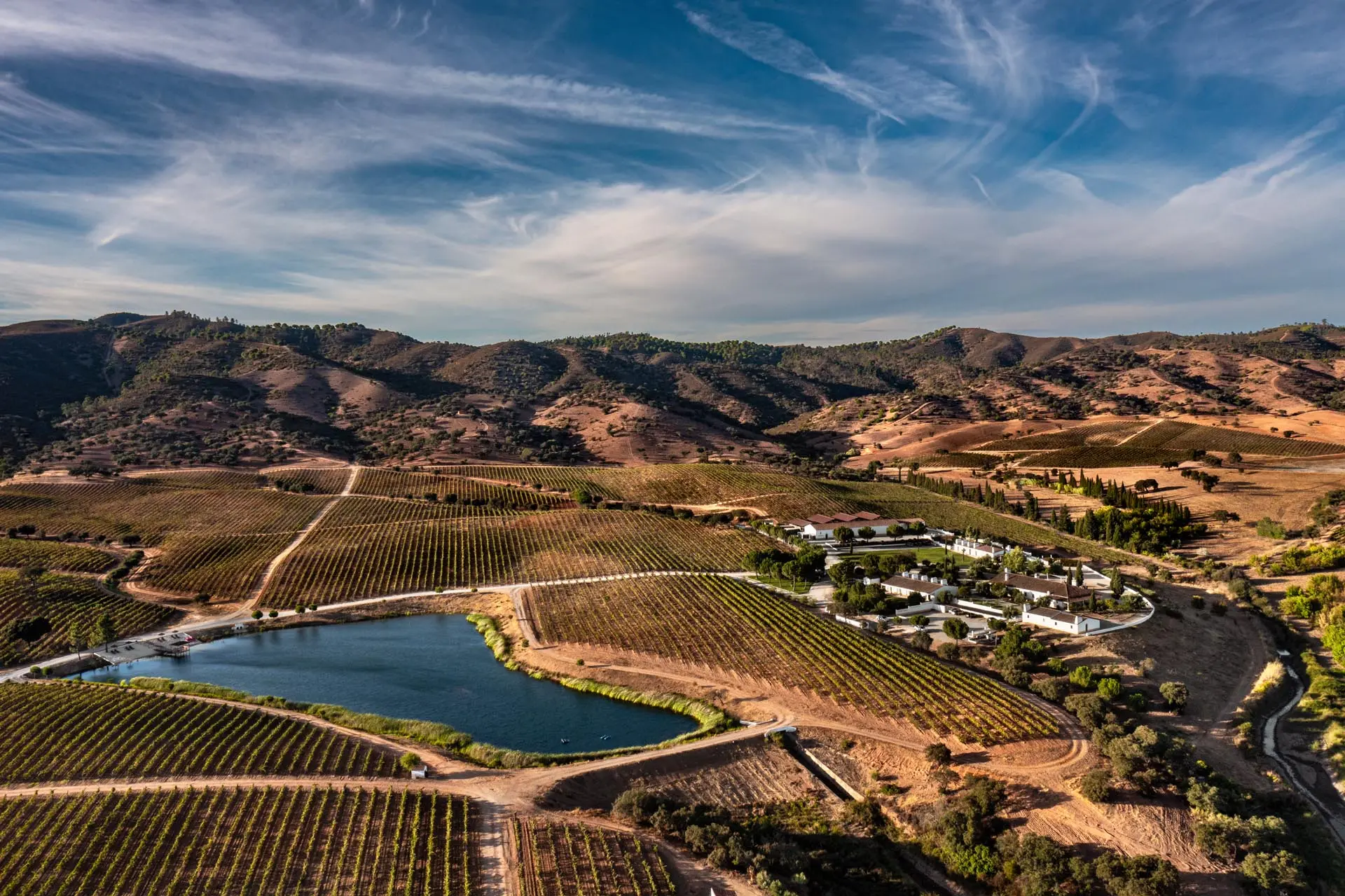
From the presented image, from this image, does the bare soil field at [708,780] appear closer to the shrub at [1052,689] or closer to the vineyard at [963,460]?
the shrub at [1052,689]

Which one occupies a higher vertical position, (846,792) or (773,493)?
(773,493)

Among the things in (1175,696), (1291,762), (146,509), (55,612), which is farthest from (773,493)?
(146,509)

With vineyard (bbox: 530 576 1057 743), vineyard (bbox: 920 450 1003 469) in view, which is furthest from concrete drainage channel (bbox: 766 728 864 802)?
vineyard (bbox: 920 450 1003 469)

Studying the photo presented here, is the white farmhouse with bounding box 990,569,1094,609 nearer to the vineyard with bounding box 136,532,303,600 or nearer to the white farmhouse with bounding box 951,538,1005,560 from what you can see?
the white farmhouse with bounding box 951,538,1005,560

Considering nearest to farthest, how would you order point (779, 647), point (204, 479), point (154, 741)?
point (154, 741)
point (779, 647)
point (204, 479)

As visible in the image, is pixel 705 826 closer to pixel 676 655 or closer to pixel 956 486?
pixel 676 655

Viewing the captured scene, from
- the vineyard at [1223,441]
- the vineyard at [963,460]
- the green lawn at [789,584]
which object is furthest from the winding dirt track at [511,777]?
the vineyard at [1223,441]

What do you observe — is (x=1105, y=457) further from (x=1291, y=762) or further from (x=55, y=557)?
(x=55, y=557)
